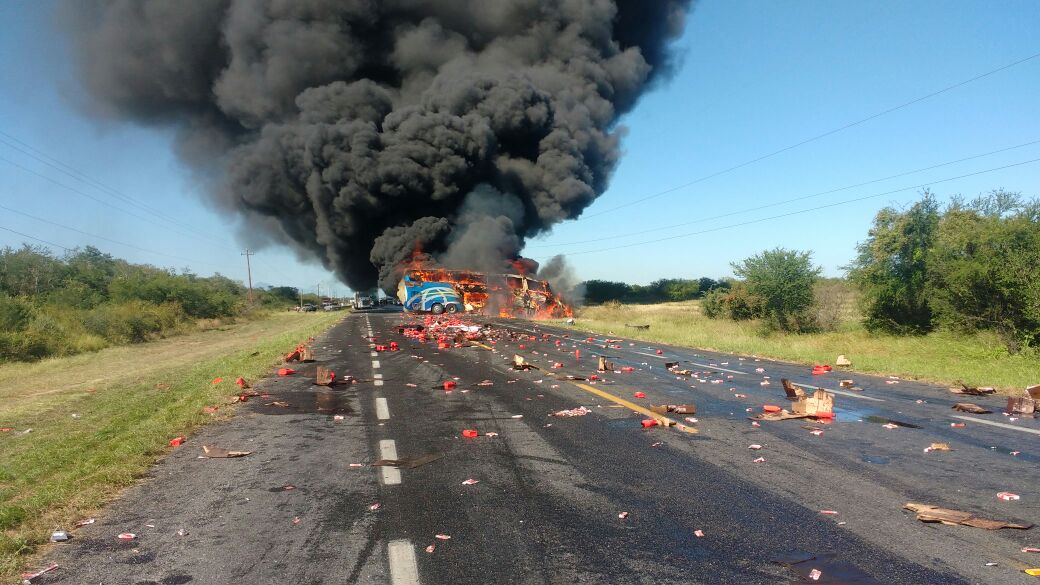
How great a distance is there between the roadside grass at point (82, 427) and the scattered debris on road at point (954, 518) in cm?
525

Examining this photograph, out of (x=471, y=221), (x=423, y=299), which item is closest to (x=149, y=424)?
(x=423, y=299)

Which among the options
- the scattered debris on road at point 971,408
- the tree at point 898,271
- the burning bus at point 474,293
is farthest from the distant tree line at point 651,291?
the scattered debris on road at point 971,408

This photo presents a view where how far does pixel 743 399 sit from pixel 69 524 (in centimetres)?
770

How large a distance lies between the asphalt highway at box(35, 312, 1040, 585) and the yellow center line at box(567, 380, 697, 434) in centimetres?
11

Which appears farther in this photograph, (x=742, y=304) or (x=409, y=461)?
(x=742, y=304)

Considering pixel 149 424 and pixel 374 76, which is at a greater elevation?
pixel 374 76

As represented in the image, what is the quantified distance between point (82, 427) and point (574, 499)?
8.10 meters

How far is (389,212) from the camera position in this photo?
45.0m

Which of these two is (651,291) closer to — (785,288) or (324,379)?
(785,288)

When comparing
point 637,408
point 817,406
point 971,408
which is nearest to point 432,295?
point 637,408

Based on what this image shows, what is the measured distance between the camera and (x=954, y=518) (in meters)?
4.14

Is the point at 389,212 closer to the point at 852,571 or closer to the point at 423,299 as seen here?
the point at 423,299

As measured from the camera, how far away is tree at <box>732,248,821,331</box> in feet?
86.3

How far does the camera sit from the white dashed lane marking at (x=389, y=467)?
5283mm
